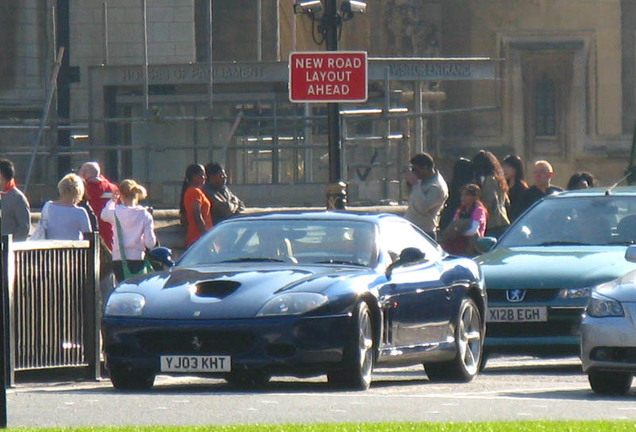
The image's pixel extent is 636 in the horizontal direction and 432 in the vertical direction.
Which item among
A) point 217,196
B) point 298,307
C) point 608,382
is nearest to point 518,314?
point 608,382

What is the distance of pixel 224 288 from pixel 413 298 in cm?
164

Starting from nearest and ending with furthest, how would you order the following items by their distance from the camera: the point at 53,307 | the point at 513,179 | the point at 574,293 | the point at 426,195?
1. the point at 53,307
2. the point at 574,293
3. the point at 426,195
4. the point at 513,179

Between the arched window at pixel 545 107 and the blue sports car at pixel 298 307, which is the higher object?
the arched window at pixel 545 107

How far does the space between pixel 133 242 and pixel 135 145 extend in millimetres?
11661

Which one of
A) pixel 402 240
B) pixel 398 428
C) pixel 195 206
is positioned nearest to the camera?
pixel 398 428

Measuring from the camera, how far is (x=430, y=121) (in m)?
46.2

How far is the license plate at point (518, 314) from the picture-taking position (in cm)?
1513

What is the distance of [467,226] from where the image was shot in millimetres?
18422

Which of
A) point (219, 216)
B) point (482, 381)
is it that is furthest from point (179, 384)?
point (219, 216)

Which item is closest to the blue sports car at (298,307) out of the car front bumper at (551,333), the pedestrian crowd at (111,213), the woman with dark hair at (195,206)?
the car front bumper at (551,333)

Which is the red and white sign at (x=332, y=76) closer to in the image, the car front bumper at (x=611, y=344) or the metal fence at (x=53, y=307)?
the metal fence at (x=53, y=307)

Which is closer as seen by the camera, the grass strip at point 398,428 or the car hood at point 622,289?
the grass strip at point 398,428

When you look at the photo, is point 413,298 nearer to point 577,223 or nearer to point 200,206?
point 577,223

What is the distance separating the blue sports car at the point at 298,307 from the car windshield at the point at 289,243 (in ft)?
0.04
